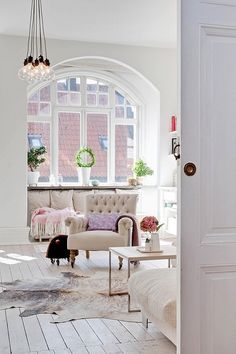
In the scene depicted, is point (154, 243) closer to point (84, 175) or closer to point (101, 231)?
point (101, 231)

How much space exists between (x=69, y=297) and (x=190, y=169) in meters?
2.73

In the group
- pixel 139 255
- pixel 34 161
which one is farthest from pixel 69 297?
pixel 34 161

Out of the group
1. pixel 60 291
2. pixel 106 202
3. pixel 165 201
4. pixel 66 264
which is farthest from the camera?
pixel 165 201

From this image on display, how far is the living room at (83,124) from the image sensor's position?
5.17m

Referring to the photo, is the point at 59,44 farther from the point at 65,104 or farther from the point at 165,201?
the point at 165,201

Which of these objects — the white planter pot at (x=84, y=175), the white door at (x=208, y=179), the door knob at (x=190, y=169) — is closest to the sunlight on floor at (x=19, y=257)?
the white planter pot at (x=84, y=175)

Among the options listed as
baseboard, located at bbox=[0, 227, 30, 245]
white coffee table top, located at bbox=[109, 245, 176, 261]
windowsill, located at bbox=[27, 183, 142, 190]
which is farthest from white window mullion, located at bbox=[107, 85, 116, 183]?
white coffee table top, located at bbox=[109, 245, 176, 261]

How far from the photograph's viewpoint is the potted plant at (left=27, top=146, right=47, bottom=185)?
29.2ft

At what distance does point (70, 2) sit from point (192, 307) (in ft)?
18.1

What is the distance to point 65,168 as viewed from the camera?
9.68 metres

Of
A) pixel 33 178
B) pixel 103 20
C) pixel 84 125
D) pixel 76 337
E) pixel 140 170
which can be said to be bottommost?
pixel 76 337

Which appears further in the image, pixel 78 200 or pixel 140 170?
pixel 140 170

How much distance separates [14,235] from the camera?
26.9ft

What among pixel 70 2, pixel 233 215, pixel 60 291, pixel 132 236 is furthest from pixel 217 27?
pixel 70 2
